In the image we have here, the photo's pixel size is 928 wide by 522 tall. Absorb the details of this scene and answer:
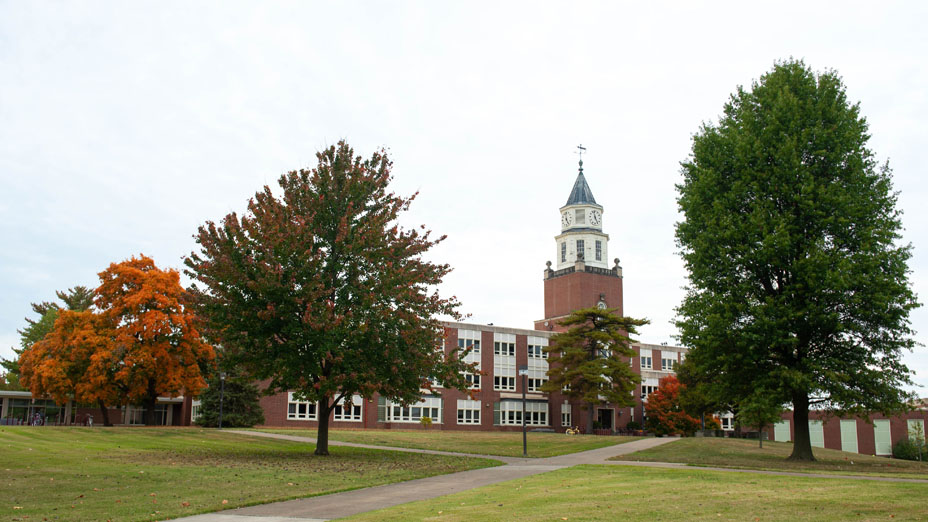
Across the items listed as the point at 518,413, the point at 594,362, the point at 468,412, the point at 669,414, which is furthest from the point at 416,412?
the point at 669,414

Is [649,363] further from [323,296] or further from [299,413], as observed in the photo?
[323,296]

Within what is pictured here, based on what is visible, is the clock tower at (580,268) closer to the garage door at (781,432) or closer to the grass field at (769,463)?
the garage door at (781,432)

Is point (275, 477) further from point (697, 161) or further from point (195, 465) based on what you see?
point (697, 161)

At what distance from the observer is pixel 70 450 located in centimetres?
2538

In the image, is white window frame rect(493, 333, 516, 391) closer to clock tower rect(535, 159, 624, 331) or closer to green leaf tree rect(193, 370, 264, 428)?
clock tower rect(535, 159, 624, 331)

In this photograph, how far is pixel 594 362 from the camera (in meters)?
59.4

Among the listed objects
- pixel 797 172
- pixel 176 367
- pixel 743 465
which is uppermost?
pixel 797 172

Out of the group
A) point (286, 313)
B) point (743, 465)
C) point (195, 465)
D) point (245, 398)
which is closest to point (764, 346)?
point (743, 465)

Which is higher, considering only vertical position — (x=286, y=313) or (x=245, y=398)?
(x=286, y=313)

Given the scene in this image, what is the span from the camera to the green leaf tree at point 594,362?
5888 centimetres

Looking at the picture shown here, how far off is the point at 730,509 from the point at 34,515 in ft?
40.2

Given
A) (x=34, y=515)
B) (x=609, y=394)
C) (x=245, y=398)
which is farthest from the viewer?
(x=609, y=394)

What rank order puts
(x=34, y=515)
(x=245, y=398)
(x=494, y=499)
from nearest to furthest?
(x=34, y=515) → (x=494, y=499) → (x=245, y=398)

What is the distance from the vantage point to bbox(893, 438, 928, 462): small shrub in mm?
58906
